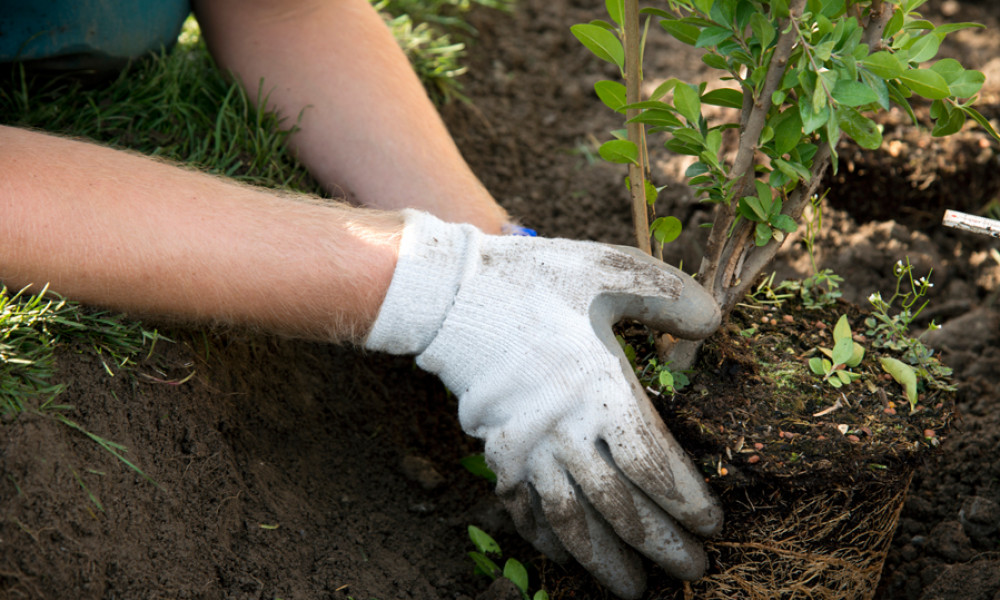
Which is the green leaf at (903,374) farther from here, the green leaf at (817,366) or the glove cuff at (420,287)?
the glove cuff at (420,287)

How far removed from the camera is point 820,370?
4.77ft

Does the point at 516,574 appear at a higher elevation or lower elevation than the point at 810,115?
lower

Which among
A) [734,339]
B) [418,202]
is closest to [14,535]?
[418,202]

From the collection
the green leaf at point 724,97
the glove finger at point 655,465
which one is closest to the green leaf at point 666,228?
the green leaf at point 724,97

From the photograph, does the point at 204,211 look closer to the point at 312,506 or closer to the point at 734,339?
the point at 312,506

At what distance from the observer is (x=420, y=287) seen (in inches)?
55.8

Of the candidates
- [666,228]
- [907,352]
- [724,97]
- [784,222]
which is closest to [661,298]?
[666,228]

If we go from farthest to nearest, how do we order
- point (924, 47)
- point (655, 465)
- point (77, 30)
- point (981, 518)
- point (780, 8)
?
point (77, 30) < point (981, 518) < point (655, 465) < point (924, 47) < point (780, 8)

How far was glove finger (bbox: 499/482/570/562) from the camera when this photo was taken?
1.42m

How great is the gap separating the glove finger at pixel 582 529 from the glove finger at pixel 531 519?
4 centimetres

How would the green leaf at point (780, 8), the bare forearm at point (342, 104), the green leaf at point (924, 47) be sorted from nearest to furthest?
the green leaf at point (780, 8), the green leaf at point (924, 47), the bare forearm at point (342, 104)

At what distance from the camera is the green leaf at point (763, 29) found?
113 centimetres

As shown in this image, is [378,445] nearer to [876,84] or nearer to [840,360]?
[840,360]

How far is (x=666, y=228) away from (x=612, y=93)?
27cm
